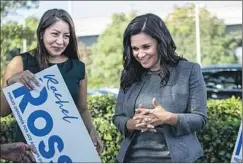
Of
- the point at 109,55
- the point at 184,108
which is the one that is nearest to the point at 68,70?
the point at 184,108

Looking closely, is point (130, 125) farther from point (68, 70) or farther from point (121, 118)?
point (68, 70)

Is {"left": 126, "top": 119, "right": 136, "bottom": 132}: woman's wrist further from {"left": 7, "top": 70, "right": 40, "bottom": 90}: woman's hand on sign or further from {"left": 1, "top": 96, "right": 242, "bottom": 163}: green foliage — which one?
{"left": 1, "top": 96, "right": 242, "bottom": 163}: green foliage

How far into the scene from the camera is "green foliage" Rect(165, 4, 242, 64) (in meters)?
23.6

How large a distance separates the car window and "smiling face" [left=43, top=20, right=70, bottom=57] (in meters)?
6.47

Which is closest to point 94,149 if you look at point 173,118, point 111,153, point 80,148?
point 80,148

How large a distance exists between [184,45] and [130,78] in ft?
71.9

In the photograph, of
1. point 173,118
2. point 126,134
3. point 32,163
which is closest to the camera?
point 173,118

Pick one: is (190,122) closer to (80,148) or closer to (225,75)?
(80,148)

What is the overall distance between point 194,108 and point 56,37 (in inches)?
30.5

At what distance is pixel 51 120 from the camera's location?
254 centimetres

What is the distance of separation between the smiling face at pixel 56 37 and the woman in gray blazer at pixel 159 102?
0.38 m

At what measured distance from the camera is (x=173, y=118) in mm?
2182

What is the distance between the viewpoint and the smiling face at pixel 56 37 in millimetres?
2557

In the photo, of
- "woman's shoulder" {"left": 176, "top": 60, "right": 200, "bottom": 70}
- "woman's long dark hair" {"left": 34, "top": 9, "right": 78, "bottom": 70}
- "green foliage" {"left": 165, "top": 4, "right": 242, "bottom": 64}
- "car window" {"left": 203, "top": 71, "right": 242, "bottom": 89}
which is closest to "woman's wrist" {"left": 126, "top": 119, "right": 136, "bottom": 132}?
"woman's shoulder" {"left": 176, "top": 60, "right": 200, "bottom": 70}
